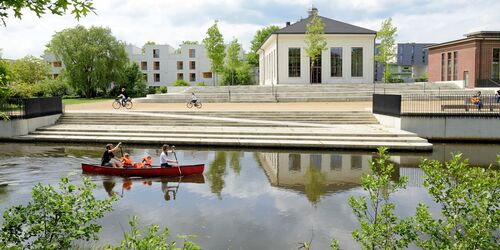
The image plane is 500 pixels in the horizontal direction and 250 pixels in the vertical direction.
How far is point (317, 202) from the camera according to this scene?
38.1 feet

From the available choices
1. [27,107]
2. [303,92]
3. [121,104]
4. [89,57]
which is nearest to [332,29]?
[303,92]

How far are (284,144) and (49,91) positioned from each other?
159 feet

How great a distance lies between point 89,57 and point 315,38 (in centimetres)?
3018

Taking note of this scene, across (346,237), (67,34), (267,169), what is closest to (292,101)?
(267,169)

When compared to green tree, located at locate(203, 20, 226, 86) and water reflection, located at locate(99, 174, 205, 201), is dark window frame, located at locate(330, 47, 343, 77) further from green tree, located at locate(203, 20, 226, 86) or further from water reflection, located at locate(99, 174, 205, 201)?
water reflection, located at locate(99, 174, 205, 201)

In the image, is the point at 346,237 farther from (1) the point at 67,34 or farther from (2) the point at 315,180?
(1) the point at 67,34

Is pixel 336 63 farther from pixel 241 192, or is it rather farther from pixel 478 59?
pixel 241 192

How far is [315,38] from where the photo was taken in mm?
44688

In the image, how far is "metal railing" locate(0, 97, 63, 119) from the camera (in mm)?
23234

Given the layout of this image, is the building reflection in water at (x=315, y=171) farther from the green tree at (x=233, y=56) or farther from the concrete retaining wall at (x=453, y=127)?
the green tree at (x=233, y=56)

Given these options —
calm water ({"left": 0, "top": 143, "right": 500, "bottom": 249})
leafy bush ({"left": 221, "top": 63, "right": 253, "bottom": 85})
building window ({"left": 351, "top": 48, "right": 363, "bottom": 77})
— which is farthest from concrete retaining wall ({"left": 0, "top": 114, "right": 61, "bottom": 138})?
leafy bush ({"left": 221, "top": 63, "right": 253, "bottom": 85})

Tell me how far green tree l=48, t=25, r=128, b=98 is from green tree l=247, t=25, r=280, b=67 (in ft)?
102

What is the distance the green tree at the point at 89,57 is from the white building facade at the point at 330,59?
906 inches

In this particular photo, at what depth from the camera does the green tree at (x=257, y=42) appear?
8356cm
